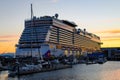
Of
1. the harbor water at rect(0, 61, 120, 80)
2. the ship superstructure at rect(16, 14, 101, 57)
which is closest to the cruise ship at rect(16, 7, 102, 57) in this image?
the ship superstructure at rect(16, 14, 101, 57)

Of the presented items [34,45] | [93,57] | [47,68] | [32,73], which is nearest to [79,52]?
[93,57]

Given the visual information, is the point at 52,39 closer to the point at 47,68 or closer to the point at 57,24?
the point at 57,24

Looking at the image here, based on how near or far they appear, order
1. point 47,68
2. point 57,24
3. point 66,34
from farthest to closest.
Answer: point 66,34 < point 57,24 < point 47,68

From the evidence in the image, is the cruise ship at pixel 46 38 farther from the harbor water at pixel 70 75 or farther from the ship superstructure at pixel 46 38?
the harbor water at pixel 70 75

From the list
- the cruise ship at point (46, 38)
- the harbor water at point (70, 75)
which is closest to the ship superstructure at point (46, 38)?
the cruise ship at point (46, 38)

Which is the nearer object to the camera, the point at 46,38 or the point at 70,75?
the point at 70,75

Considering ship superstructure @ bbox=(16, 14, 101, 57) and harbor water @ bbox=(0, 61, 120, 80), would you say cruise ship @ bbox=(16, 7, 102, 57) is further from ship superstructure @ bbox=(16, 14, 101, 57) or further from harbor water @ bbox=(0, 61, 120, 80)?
harbor water @ bbox=(0, 61, 120, 80)

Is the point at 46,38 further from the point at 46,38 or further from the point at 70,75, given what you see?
the point at 70,75

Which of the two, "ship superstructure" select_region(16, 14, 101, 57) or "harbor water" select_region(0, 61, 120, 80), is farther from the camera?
"ship superstructure" select_region(16, 14, 101, 57)

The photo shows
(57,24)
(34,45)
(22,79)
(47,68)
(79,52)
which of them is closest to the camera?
(22,79)

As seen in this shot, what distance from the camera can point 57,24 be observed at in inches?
6156

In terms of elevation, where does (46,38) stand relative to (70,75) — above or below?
above

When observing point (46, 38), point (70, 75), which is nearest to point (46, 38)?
point (46, 38)

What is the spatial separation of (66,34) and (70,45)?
6.60m
